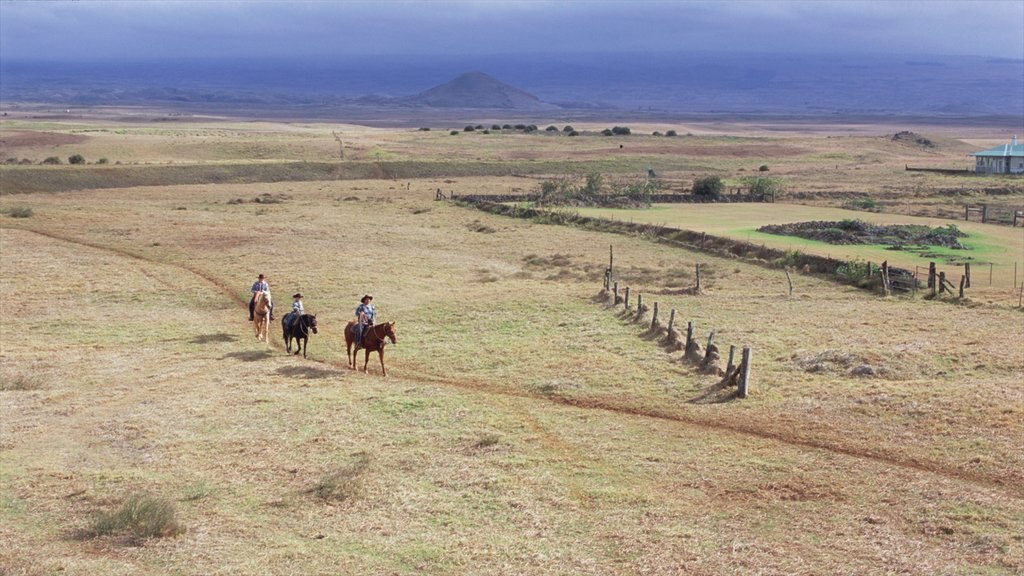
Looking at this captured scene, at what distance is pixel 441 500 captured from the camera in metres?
18.5

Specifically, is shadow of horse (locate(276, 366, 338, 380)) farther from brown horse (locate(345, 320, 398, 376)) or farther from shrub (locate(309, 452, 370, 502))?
shrub (locate(309, 452, 370, 502))

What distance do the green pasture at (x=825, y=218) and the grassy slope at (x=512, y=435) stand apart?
36.0 ft

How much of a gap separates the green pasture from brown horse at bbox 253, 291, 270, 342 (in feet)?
93.7

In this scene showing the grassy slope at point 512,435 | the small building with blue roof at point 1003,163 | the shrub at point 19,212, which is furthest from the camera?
the small building with blue roof at point 1003,163

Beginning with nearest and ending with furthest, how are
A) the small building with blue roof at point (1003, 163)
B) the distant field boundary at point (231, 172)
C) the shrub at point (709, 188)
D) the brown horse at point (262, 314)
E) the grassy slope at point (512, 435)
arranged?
the grassy slope at point (512, 435)
the brown horse at point (262, 314)
the shrub at point (709, 188)
the distant field boundary at point (231, 172)
the small building with blue roof at point (1003, 163)

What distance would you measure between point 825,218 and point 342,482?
5641 centimetres

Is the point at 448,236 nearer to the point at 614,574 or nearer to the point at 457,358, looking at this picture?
the point at 457,358

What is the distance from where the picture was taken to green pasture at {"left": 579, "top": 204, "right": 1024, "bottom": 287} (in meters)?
51.5

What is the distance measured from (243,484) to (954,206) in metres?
71.6

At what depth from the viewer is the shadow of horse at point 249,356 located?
100 ft

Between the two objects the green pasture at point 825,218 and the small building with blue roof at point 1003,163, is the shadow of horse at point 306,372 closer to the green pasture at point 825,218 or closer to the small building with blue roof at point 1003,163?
the green pasture at point 825,218

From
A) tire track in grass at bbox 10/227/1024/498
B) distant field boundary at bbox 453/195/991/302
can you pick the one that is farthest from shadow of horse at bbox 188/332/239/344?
distant field boundary at bbox 453/195/991/302

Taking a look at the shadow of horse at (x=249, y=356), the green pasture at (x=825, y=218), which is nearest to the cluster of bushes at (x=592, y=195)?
the green pasture at (x=825, y=218)

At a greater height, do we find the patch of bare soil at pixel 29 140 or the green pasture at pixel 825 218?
the patch of bare soil at pixel 29 140
